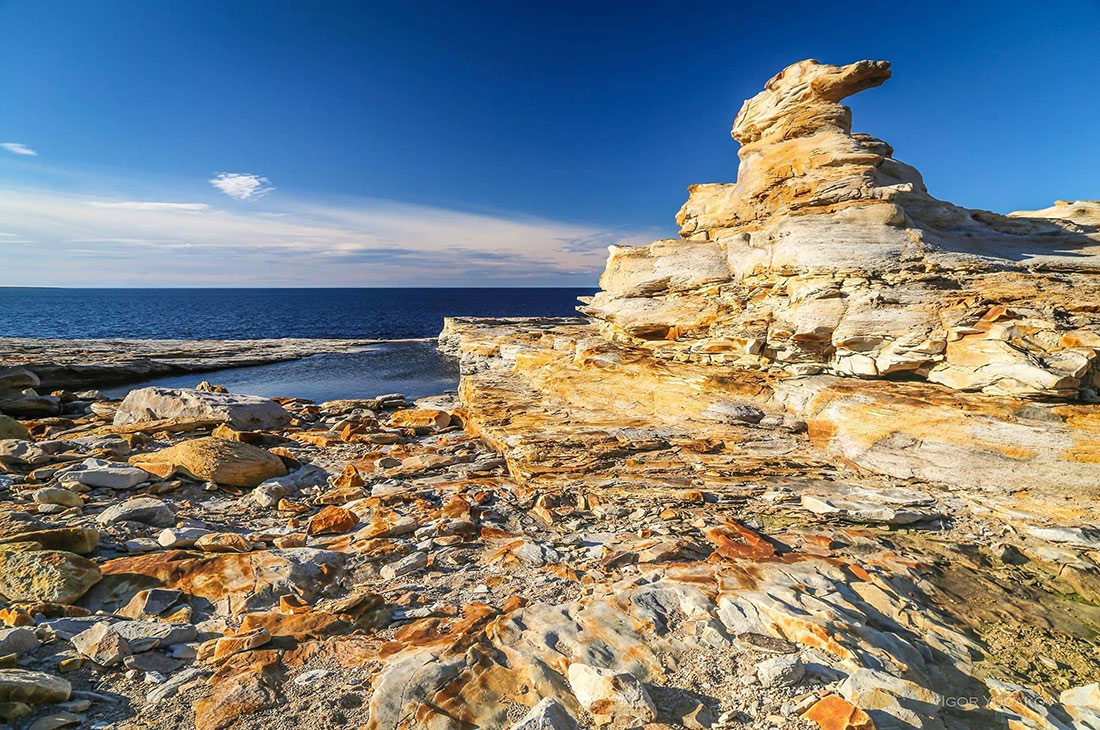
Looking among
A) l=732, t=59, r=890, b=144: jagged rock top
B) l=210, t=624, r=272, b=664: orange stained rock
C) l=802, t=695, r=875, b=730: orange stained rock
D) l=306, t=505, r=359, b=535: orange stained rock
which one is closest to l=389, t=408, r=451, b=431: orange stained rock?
l=306, t=505, r=359, b=535: orange stained rock

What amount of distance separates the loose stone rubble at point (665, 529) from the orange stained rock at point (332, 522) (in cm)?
6

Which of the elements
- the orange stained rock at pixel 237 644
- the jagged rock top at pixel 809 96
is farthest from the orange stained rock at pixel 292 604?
the jagged rock top at pixel 809 96

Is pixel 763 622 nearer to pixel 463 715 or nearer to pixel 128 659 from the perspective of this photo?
pixel 463 715

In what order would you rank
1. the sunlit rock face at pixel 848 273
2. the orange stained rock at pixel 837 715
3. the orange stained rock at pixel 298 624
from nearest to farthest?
the orange stained rock at pixel 837 715
the orange stained rock at pixel 298 624
the sunlit rock face at pixel 848 273

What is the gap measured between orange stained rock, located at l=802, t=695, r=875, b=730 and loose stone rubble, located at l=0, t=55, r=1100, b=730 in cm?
3

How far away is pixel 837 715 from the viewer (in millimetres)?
4293

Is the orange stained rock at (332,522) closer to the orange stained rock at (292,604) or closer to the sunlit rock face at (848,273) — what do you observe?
the orange stained rock at (292,604)

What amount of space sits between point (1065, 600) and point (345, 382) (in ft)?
132

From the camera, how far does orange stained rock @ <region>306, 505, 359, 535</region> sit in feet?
30.1

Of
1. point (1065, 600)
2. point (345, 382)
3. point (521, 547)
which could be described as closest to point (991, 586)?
point (1065, 600)

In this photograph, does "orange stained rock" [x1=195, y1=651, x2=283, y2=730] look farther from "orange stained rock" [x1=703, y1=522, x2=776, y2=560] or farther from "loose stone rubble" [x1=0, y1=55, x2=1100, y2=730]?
"orange stained rock" [x1=703, y1=522, x2=776, y2=560]

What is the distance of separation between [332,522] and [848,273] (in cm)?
1485

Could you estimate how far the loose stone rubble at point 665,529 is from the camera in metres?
4.80

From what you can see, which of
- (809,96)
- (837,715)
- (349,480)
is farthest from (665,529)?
(809,96)
